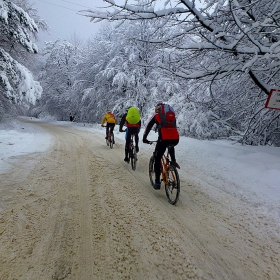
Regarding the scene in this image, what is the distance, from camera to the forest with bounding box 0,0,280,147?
371 centimetres

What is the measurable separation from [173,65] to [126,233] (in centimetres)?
441

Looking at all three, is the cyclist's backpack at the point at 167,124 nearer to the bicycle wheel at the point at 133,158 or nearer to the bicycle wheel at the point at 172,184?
the bicycle wheel at the point at 172,184

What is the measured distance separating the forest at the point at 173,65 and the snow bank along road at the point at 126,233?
8.75 feet

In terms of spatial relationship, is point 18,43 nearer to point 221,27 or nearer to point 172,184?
point 221,27

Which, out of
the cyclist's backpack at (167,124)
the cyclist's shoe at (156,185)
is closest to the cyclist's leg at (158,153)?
the cyclist's shoe at (156,185)

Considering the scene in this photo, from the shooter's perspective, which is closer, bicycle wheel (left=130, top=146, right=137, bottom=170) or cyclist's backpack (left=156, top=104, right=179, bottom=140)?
cyclist's backpack (left=156, top=104, right=179, bottom=140)

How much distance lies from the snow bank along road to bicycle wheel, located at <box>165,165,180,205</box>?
6.6 inches

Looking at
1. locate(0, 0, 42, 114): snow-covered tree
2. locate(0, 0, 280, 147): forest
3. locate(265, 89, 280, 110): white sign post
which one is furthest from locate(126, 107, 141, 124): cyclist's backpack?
locate(0, 0, 42, 114): snow-covered tree

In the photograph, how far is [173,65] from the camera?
5172mm

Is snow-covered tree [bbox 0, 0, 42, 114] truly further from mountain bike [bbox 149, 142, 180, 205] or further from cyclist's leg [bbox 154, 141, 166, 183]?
mountain bike [bbox 149, 142, 180, 205]

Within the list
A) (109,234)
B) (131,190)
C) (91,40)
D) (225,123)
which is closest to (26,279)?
(109,234)

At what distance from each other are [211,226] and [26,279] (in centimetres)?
255

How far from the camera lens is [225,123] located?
1049 cm

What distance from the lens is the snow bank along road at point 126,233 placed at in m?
2.08
